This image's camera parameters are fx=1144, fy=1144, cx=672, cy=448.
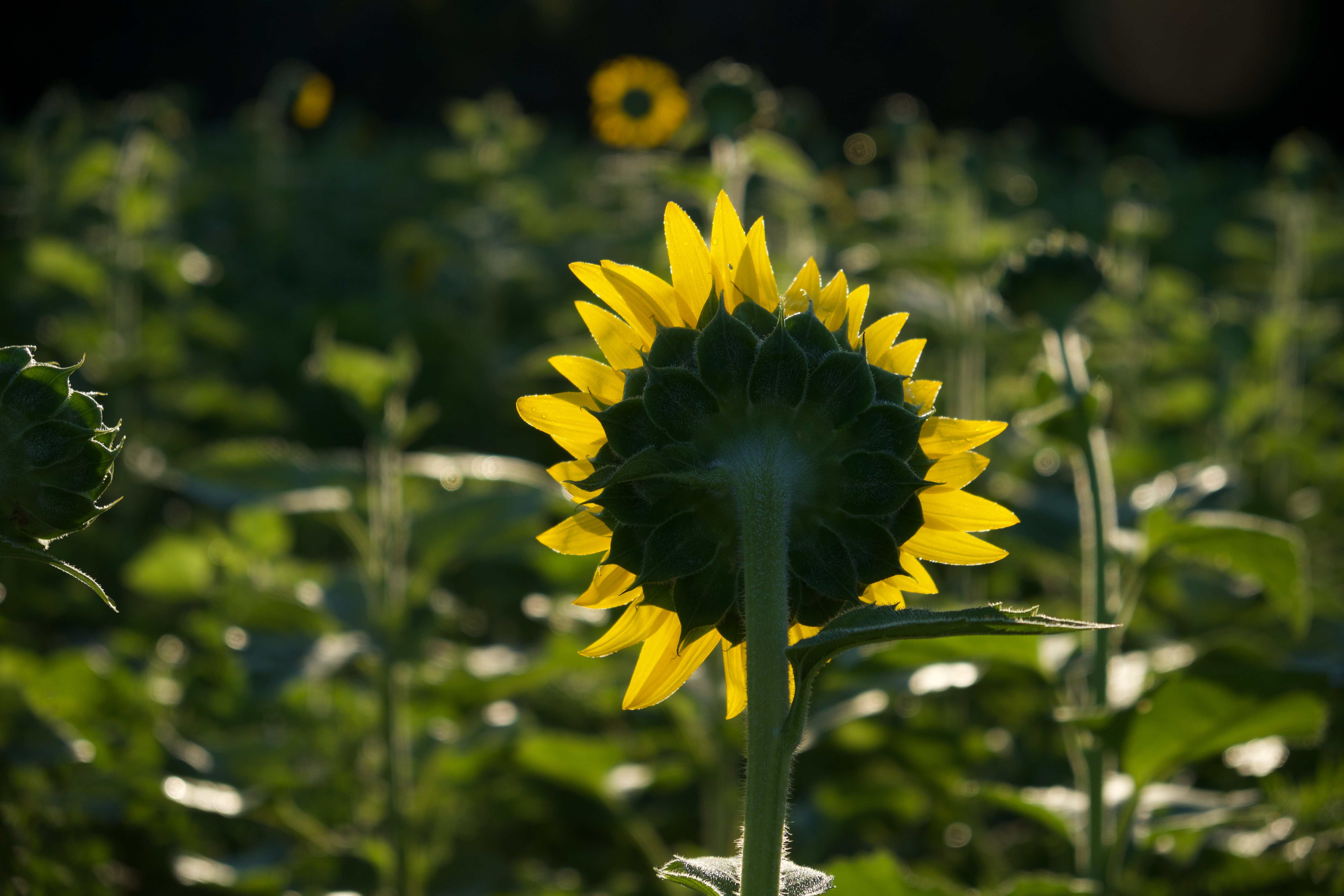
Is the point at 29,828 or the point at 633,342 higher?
the point at 633,342

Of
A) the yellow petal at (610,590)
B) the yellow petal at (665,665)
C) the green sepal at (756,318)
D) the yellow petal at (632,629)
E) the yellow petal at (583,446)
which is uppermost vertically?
the green sepal at (756,318)

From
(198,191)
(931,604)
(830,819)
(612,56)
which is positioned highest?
(612,56)

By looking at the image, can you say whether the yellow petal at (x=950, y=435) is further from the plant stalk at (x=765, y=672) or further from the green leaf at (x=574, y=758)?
the green leaf at (x=574, y=758)

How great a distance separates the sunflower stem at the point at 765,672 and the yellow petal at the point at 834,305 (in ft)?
0.42

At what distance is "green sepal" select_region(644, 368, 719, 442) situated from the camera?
65 centimetres

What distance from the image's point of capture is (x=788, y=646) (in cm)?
65

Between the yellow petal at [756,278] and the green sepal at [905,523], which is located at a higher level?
the yellow petal at [756,278]

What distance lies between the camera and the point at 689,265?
0.71 metres

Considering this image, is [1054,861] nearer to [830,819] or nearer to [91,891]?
[830,819]

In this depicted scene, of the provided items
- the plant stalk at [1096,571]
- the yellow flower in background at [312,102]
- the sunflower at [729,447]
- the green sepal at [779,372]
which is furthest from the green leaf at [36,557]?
the yellow flower in background at [312,102]

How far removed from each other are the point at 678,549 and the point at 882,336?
209 mm

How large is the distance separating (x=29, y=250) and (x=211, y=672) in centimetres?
243

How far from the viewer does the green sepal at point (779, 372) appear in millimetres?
648

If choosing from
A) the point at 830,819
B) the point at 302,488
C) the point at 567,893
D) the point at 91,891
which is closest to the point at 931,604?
the point at 830,819
